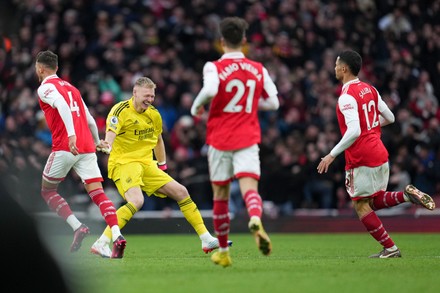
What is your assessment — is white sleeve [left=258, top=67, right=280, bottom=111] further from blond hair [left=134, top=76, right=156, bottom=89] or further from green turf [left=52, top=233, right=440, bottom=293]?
blond hair [left=134, top=76, right=156, bottom=89]

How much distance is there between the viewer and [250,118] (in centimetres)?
768

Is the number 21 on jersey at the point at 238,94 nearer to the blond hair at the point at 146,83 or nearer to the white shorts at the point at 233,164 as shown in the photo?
the white shorts at the point at 233,164

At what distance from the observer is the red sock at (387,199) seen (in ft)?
31.5

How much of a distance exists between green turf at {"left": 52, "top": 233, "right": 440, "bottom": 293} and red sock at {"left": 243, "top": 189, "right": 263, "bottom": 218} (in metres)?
0.53

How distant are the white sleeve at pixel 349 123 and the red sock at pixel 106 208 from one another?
2.59 meters

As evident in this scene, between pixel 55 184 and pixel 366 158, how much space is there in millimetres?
3783

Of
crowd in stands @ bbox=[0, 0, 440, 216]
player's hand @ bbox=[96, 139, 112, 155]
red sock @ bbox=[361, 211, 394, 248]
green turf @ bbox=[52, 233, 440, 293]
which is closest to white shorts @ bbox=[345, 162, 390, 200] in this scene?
red sock @ bbox=[361, 211, 394, 248]

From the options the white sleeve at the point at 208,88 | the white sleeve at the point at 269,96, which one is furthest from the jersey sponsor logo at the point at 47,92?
the white sleeve at the point at 269,96

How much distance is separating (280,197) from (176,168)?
7.58 ft

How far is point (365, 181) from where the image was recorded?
9672 millimetres

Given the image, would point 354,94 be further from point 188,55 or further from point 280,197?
point 188,55

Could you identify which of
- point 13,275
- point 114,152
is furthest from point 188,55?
point 13,275

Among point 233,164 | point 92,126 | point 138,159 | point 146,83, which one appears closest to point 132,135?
point 138,159

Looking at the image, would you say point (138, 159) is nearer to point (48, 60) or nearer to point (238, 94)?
point (48, 60)
